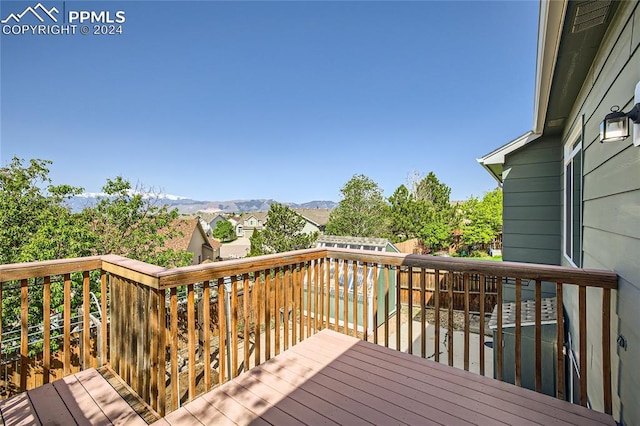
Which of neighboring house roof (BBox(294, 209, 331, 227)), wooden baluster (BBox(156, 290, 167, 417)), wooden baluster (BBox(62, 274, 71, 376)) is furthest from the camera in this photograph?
neighboring house roof (BBox(294, 209, 331, 227))

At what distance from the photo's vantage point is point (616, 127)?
1.48m

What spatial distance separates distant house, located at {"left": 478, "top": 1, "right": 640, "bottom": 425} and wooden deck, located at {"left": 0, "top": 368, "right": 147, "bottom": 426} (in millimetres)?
2687

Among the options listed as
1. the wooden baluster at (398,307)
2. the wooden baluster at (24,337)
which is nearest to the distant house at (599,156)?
the wooden baluster at (398,307)

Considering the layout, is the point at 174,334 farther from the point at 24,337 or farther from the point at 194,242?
the point at 194,242

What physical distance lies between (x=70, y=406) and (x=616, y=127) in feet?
11.0

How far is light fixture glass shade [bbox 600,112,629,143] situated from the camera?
1.45 meters

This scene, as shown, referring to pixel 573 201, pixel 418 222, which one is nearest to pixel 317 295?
pixel 573 201

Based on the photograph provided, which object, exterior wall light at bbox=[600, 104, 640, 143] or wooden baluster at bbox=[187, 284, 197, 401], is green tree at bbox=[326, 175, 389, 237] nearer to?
wooden baluster at bbox=[187, 284, 197, 401]

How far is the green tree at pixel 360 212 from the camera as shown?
19000 millimetres

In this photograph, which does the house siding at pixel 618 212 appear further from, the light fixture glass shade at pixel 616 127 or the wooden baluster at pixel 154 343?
the wooden baluster at pixel 154 343

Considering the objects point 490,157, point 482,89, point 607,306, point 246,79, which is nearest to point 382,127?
point 482,89

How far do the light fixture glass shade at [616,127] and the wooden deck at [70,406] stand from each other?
9.57 feet

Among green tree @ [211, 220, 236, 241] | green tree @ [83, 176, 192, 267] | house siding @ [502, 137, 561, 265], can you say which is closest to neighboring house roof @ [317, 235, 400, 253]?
green tree @ [83, 176, 192, 267]

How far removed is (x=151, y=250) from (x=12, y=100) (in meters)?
9.60
